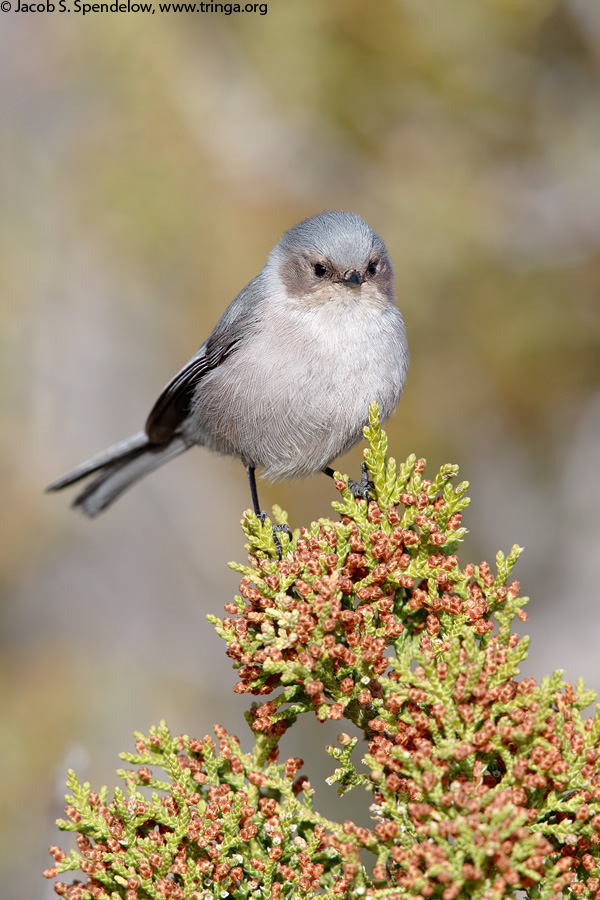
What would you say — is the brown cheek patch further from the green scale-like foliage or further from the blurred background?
the blurred background

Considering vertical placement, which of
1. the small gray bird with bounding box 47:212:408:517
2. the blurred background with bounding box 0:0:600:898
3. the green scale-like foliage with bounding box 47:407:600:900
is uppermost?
the blurred background with bounding box 0:0:600:898

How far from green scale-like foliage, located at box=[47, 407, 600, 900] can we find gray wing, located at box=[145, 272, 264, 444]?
1.47 metres

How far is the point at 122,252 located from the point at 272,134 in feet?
4.72

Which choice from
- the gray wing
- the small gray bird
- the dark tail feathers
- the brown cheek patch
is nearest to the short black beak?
the small gray bird

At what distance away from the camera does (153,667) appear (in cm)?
602

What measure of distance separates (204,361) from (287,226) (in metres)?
2.26

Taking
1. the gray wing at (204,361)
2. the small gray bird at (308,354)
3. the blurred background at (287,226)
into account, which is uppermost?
the blurred background at (287,226)

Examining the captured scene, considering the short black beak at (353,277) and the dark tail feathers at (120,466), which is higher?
the dark tail feathers at (120,466)

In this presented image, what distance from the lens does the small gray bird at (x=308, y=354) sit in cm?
320

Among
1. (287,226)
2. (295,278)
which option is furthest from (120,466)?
(287,226)

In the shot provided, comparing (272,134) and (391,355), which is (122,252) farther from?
(391,355)

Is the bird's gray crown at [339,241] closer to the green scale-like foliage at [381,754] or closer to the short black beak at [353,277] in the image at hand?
the short black beak at [353,277]

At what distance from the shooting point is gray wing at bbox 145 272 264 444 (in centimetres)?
366

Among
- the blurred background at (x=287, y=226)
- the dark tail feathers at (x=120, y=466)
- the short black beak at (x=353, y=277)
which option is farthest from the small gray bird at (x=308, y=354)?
the blurred background at (x=287, y=226)
